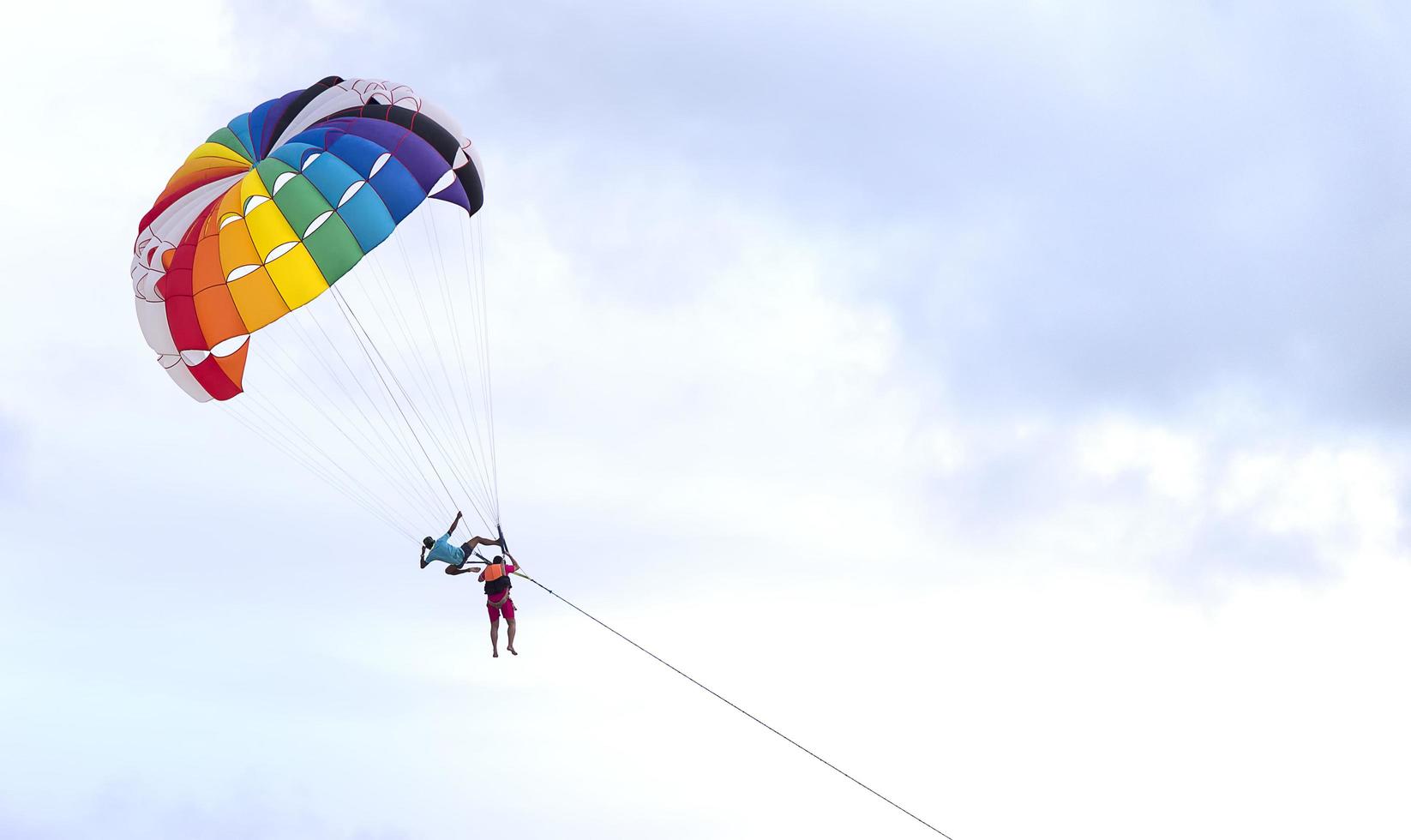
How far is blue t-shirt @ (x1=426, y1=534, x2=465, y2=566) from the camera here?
2111 centimetres

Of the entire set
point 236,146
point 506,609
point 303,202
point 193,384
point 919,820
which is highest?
point 236,146

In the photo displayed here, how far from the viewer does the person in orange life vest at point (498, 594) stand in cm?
2169

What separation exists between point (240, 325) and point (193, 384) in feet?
6.14

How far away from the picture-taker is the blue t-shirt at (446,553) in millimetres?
21109

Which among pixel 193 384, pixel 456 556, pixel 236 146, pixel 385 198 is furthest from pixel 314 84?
pixel 456 556

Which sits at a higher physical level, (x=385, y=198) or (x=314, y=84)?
(x=314, y=84)

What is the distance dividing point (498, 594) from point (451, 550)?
3.48 ft

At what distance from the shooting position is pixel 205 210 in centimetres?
2255

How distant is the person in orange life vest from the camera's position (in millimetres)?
21688

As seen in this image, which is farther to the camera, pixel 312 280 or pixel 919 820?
pixel 312 280

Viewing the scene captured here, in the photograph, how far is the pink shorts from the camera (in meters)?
22.0

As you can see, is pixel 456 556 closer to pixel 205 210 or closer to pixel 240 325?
pixel 240 325

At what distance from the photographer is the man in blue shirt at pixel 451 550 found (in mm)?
21125

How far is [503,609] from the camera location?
22.1 m
